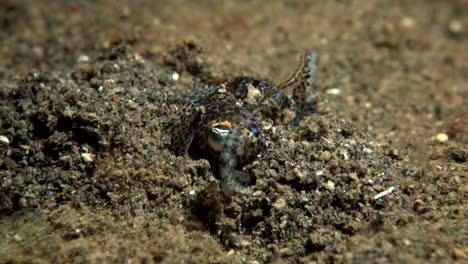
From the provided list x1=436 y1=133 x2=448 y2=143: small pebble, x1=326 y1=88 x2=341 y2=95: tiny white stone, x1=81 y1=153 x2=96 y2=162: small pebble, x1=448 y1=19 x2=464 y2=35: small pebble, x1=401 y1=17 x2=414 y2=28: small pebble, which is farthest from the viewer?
x1=448 y1=19 x2=464 y2=35: small pebble

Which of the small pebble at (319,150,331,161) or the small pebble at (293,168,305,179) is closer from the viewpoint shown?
the small pebble at (293,168,305,179)

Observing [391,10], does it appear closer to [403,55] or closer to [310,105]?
[403,55]

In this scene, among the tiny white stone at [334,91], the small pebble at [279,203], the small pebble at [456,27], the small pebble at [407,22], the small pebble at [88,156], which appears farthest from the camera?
the small pebble at [456,27]

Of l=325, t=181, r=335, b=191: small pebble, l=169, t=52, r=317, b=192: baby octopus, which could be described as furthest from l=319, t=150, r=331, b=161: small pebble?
l=169, t=52, r=317, b=192: baby octopus

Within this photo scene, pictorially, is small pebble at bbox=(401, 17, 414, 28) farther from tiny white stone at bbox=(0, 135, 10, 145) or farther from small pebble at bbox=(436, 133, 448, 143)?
tiny white stone at bbox=(0, 135, 10, 145)

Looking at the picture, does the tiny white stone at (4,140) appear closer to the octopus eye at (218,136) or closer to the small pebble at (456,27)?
the octopus eye at (218,136)


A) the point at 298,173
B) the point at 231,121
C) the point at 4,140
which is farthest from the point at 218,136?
the point at 4,140

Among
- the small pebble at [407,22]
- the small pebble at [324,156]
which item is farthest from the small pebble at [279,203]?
the small pebble at [407,22]
